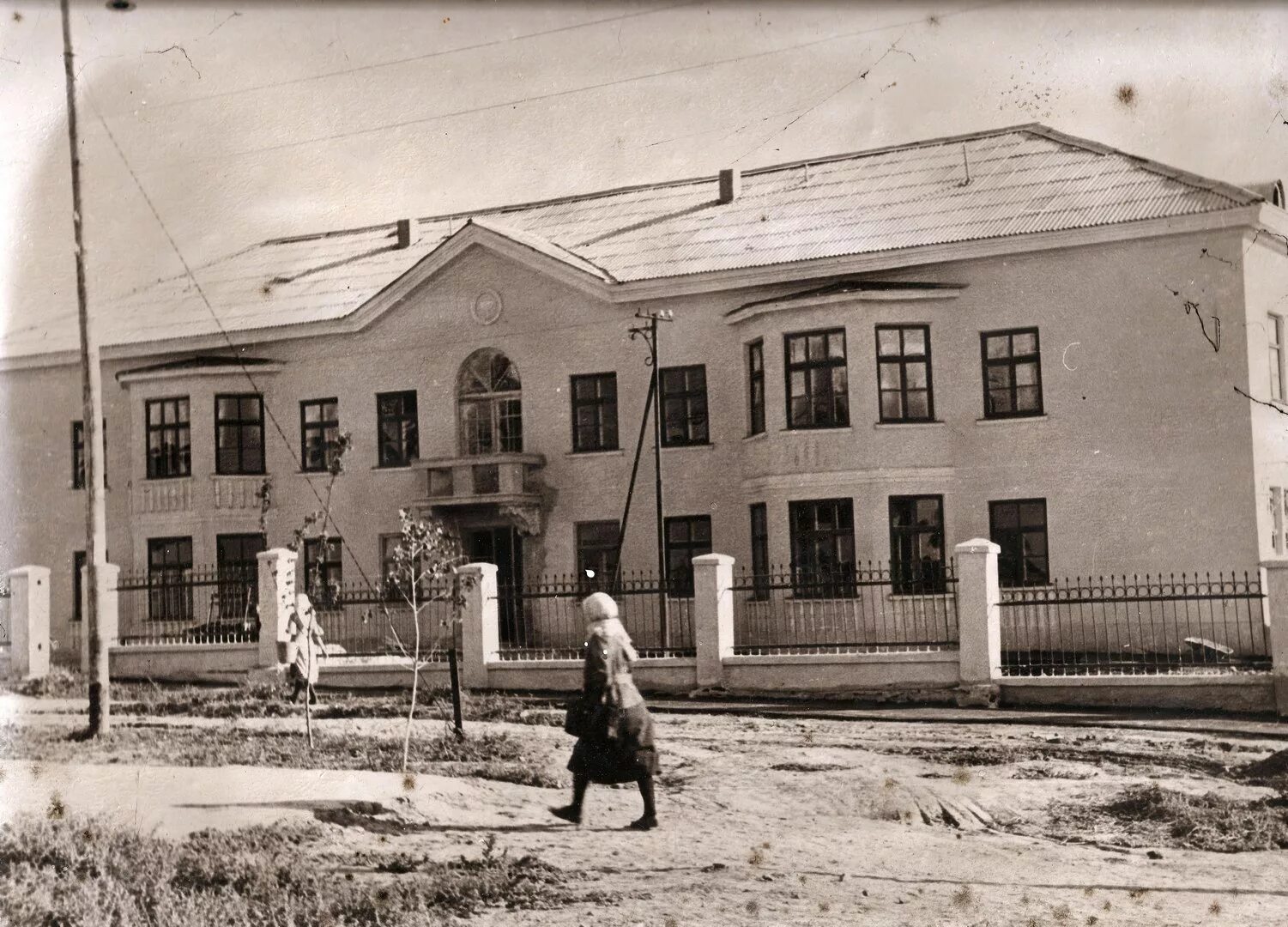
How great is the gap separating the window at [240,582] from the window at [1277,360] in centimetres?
751

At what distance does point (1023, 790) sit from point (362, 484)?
14.7 feet

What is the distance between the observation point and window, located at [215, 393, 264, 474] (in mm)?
8352

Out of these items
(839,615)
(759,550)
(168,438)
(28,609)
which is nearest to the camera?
(28,609)

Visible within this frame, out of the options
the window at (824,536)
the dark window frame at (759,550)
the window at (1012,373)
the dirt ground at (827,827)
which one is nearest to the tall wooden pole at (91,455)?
the dirt ground at (827,827)

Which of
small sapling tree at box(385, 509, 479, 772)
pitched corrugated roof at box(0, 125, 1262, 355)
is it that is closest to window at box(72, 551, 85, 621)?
pitched corrugated roof at box(0, 125, 1262, 355)

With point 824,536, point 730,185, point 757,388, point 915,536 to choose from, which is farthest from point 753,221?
point 824,536

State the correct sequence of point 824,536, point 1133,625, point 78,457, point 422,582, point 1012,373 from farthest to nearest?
1. point 824,536
2. point 1012,373
3. point 1133,625
4. point 422,582
5. point 78,457

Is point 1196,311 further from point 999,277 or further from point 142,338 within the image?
point 142,338

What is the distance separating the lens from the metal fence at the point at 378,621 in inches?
334

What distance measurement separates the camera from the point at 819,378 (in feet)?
46.1

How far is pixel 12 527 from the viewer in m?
7.95

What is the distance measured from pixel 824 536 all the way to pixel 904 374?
1.86 meters

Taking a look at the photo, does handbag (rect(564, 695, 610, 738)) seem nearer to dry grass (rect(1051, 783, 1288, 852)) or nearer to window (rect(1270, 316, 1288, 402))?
dry grass (rect(1051, 783, 1288, 852))

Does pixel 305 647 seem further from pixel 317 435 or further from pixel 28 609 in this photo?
pixel 28 609
